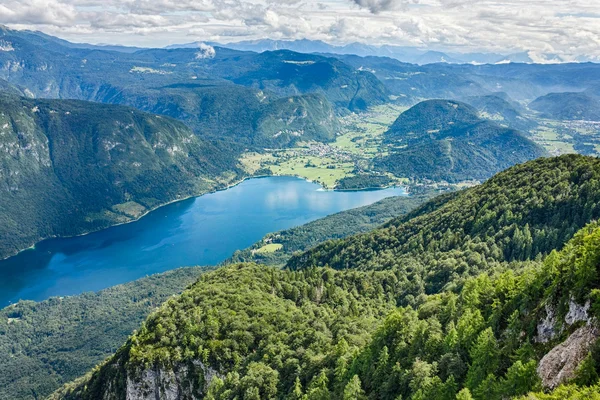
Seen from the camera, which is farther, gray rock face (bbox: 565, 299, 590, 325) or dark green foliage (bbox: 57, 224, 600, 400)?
dark green foliage (bbox: 57, 224, 600, 400)

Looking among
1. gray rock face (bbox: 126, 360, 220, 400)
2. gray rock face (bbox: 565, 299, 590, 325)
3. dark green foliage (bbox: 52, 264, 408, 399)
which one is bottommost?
gray rock face (bbox: 126, 360, 220, 400)

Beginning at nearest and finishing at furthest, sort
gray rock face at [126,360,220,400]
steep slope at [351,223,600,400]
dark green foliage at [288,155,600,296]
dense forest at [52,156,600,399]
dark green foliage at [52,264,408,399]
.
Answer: steep slope at [351,223,600,400] < dense forest at [52,156,600,399] < dark green foliage at [52,264,408,399] < gray rock face at [126,360,220,400] < dark green foliage at [288,155,600,296]

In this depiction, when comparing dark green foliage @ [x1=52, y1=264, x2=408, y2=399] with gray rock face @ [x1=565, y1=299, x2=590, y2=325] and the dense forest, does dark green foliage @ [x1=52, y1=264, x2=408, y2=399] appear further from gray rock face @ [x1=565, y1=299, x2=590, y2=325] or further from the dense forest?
gray rock face @ [x1=565, y1=299, x2=590, y2=325]

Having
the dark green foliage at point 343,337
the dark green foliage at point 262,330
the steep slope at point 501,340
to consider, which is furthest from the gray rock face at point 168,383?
the steep slope at point 501,340

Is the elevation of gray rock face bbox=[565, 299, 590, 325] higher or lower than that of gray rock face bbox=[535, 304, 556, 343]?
higher

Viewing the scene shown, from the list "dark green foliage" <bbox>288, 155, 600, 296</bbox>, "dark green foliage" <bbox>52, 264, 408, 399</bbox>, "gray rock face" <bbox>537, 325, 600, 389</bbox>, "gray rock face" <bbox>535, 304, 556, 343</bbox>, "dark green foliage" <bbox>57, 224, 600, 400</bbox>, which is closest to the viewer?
"gray rock face" <bbox>537, 325, 600, 389</bbox>

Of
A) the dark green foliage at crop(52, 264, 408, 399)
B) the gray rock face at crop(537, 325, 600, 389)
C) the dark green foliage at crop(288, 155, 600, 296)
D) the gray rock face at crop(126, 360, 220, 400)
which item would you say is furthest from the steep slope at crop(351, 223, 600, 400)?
the dark green foliage at crop(288, 155, 600, 296)

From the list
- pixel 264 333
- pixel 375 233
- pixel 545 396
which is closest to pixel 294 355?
pixel 264 333

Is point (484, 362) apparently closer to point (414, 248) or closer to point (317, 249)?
point (414, 248)
